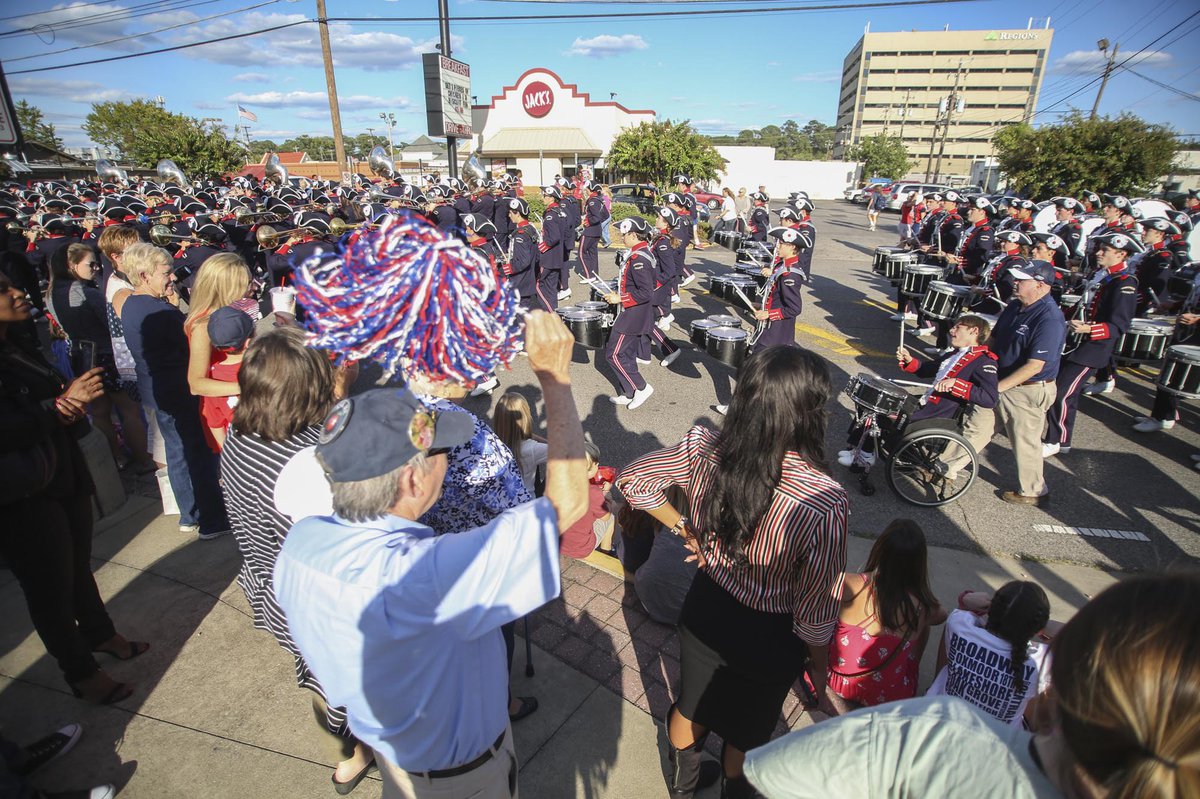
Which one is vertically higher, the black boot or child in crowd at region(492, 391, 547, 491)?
child in crowd at region(492, 391, 547, 491)

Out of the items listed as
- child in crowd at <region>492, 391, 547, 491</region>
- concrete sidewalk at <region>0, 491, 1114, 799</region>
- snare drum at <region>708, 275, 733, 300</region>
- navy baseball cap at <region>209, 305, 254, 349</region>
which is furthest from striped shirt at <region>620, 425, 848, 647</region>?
snare drum at <region>708, 275, 733, 300</region>

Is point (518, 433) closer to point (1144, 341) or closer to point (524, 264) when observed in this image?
point (524, 264)

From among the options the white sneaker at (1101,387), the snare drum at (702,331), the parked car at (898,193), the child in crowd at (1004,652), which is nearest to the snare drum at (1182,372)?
the white sneaker at (1101,387)

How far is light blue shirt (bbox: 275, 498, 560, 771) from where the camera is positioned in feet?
4.41

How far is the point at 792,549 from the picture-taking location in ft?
6.33

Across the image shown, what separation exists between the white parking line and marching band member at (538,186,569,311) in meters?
7.01

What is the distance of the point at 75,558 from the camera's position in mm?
3010

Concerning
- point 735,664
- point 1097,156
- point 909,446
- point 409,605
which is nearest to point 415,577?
point 409,605

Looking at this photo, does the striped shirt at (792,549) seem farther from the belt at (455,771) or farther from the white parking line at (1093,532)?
the white parking line at (1093,532)

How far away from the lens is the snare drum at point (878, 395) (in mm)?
4777

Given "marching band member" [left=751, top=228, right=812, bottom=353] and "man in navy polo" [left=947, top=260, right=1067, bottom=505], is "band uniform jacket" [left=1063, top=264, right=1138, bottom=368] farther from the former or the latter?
"marching band member" [left=751, top=228, right=812, bottom=353]

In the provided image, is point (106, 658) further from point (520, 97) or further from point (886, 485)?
point (520, 97)

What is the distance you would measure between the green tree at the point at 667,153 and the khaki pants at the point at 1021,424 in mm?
26155

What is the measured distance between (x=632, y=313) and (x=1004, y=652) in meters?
5.21
